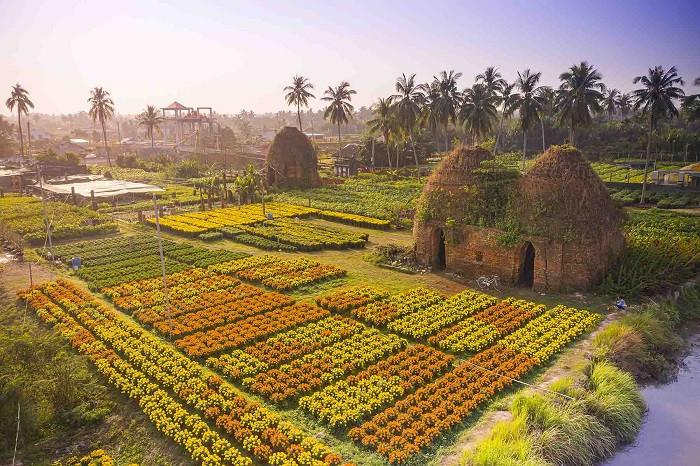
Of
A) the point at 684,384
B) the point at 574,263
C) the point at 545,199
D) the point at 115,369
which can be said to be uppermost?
the point at 545,199

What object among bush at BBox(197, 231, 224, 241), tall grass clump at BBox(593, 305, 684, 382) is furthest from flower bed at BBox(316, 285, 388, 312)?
bush at BBox(197, 231, 224, 241)

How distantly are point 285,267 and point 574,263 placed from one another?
51.6 ft

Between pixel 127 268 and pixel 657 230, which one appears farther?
pixel 657 230

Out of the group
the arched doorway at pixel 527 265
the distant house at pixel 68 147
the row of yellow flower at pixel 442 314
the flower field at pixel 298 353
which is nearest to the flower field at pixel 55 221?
the flower field at pixel 298 353

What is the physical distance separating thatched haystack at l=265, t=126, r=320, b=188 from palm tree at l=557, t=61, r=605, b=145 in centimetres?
2779

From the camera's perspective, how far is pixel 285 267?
102ft

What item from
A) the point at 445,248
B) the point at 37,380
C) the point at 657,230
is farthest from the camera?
the point at 657,230

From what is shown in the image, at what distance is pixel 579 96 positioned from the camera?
1973 inches

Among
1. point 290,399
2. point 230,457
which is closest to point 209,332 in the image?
point 290,399

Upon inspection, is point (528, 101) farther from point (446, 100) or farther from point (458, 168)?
point (458, 168)

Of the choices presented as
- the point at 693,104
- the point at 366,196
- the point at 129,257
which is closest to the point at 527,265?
the point at 129,257

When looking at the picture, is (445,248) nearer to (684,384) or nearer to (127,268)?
(684,384)

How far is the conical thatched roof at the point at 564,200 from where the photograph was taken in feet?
85.8

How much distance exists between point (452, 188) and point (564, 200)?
20.6 ft
